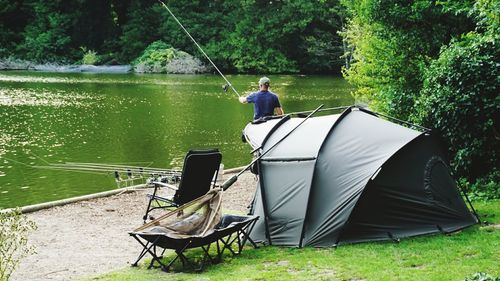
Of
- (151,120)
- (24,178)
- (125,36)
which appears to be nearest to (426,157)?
(24,178)

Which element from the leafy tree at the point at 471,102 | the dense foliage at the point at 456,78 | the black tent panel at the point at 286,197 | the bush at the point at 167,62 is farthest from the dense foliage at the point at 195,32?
the black tent panel at the point at 286,197

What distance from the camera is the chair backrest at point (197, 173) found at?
28.5ft

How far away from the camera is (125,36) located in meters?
57.5

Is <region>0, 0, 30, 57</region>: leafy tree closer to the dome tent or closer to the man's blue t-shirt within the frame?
the man's blue t-shirt

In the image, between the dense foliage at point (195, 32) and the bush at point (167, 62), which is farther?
the dense foliage at point (195, 32)

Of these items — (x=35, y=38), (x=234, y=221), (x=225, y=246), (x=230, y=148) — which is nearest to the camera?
(x=225, y=246)

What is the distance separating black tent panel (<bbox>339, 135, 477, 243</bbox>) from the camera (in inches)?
320

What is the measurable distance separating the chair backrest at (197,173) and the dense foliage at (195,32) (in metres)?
45.5

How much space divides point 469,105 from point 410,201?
110 inches

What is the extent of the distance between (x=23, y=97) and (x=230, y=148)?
53.7 feet

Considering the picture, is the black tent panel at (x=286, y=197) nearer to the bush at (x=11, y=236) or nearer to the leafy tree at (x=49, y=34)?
the bush at (x=11, y=236)

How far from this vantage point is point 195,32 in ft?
189

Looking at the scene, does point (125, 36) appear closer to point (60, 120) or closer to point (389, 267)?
point (60, 120)

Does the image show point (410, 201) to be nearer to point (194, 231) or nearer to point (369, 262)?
point (369, 262)
